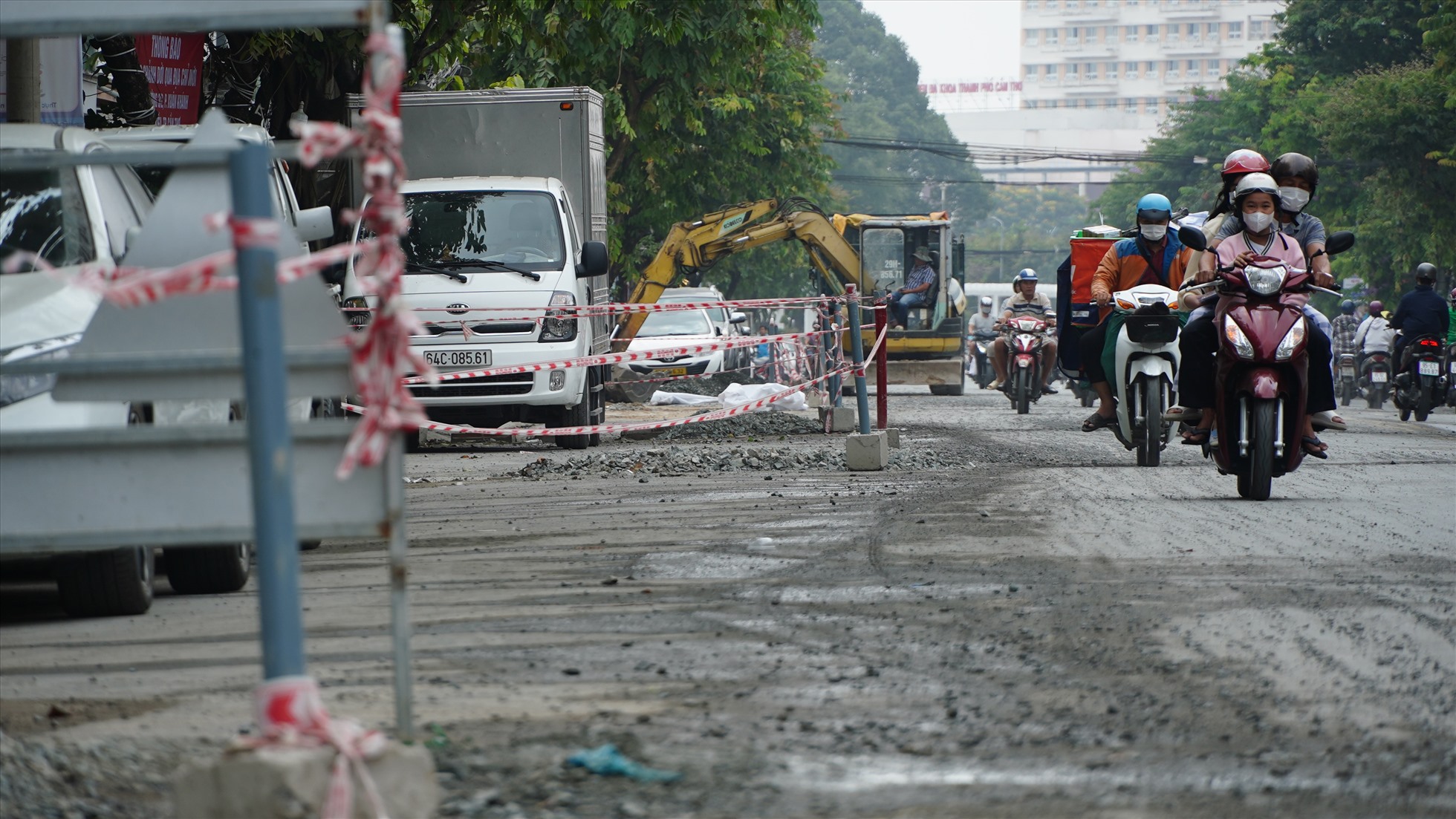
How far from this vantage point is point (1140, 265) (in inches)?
513

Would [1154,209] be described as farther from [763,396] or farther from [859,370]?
[763,396]

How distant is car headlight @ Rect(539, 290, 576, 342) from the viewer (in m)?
16.2

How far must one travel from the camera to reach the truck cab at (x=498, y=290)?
1597cm

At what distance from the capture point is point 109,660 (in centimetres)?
556

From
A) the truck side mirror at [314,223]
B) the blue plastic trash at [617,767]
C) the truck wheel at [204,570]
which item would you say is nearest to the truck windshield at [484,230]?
the truck side mirror at [314,223]

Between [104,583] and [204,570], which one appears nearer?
[104,583]

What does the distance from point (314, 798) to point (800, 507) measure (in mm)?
6732

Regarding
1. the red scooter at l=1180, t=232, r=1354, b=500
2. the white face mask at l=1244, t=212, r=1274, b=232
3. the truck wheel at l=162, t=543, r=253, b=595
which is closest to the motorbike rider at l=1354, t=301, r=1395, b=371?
the white face mask at l=1244, t=212, r=1274, b=232

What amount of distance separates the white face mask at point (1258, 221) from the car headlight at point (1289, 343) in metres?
0.70

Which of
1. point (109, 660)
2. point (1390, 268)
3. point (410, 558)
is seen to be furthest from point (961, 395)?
point (109, 660)

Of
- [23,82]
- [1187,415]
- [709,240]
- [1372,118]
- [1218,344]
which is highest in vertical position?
[1372,118]

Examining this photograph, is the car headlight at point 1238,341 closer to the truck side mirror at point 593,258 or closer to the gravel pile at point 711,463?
the gravel pile at point 711,463

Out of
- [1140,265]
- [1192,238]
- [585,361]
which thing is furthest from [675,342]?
[1192,238]

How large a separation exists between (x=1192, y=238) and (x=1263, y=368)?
2.74 feet
